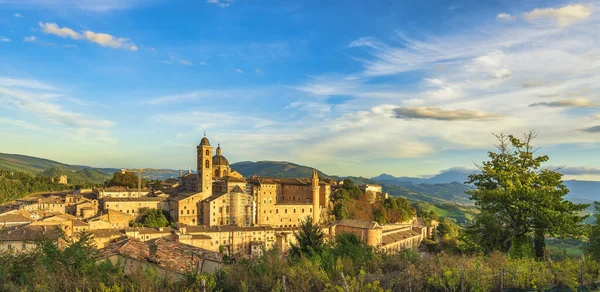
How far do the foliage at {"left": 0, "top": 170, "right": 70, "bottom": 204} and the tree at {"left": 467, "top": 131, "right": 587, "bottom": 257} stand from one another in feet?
270

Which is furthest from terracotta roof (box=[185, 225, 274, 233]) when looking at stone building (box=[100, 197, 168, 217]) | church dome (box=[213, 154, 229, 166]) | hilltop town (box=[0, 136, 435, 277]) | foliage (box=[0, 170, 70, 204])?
foliage (box=[0, 170, 70, 204])

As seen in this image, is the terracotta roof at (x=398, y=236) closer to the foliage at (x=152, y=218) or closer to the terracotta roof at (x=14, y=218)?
the foliage at (x=152, y=218)

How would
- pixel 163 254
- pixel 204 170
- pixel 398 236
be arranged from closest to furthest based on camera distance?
1. pixel 163 254
2. pixel 204 170
3. pixel 398 236

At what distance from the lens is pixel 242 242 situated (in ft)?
165

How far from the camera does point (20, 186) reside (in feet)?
251

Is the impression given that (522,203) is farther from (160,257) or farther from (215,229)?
(215,229)

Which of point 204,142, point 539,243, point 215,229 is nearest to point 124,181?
point 204,142

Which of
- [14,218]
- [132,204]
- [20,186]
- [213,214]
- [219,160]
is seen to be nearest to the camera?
[14,218]

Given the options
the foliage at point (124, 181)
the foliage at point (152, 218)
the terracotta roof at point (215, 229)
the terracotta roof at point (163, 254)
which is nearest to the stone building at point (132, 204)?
the foliage at point (152, 218)

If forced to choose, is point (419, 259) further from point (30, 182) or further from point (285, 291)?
point (30, 182)

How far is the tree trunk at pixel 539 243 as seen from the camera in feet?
52.3

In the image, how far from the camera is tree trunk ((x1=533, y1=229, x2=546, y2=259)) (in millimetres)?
15947

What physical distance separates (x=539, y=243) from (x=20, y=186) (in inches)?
3545

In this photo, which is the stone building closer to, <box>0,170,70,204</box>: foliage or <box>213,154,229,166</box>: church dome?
<box>213,154,229,166</box>: church dome
